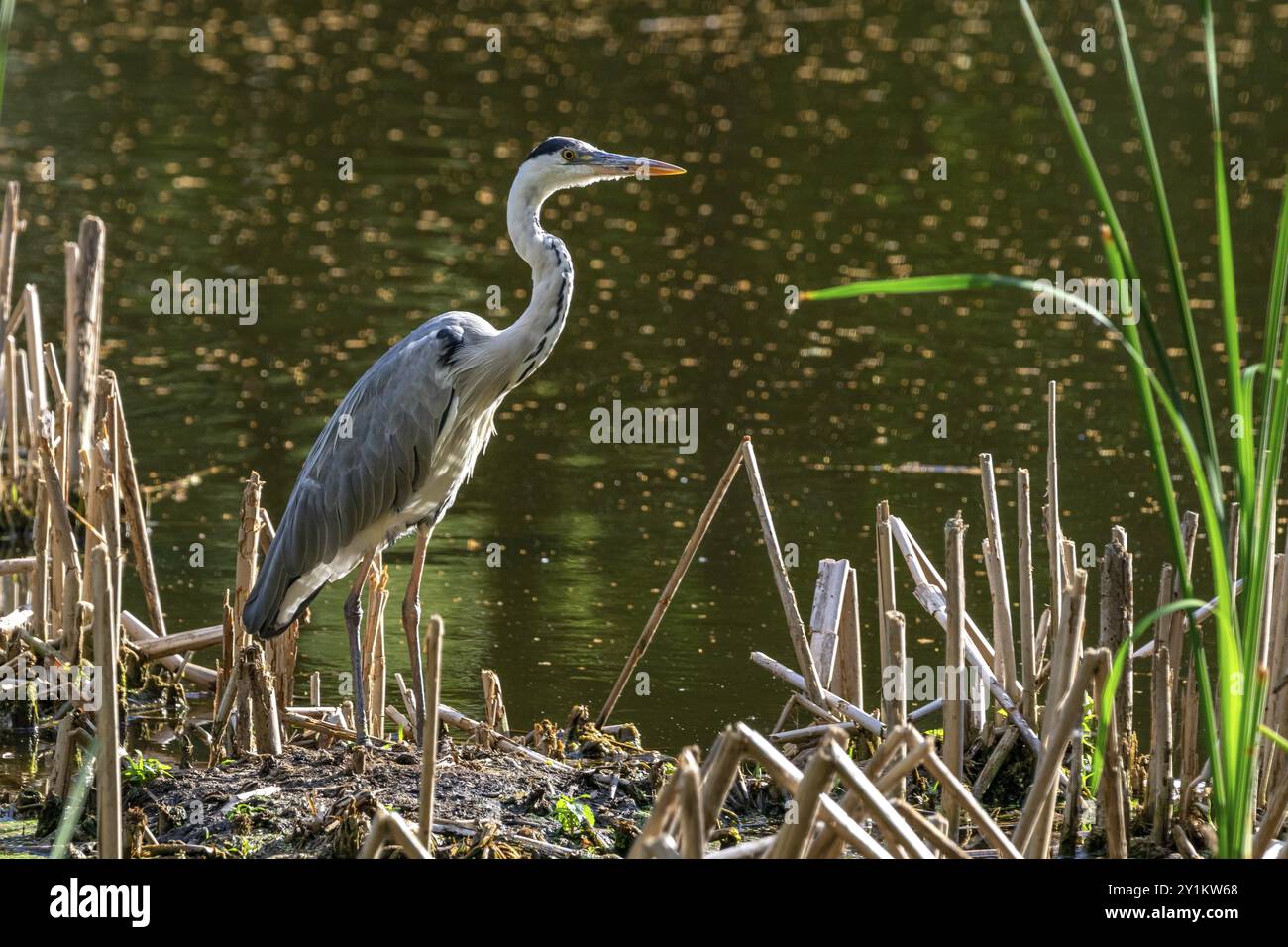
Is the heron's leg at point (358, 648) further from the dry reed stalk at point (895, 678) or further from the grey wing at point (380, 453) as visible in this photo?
the dry reed stalk at point (895, 678)

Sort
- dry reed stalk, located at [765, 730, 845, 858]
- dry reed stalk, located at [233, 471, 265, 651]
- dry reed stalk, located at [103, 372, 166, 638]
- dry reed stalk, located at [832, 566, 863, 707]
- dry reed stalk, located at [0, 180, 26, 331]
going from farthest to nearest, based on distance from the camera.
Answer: dry reed stalk, located at [0, 180, 26, 331]
dry reed stalk, located at [103, 372, 166, 638]
dry reed stalk, located at [233, 471, 265, 651]
dry reed stalk, located at [832, 566, 863, 707]
dry reed stalk, located at [765, 730, 845, 858]

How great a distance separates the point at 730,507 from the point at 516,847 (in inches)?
245

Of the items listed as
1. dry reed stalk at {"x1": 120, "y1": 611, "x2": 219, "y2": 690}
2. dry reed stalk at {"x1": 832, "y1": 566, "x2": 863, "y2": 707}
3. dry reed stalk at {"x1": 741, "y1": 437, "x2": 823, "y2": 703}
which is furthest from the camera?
dry reed stalk at {"x1": 120, "y1": 611, "x2": 219, "y2": 690}

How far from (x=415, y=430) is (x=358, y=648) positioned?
102 centimetres

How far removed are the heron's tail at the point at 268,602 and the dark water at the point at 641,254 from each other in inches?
54.4

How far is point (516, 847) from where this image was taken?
617 centimetres

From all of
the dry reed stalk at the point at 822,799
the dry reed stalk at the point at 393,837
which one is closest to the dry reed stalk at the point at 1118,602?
the dry reed stalk at the point at 822,799

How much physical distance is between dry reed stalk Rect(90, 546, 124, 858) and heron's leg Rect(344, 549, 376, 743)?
2863mm

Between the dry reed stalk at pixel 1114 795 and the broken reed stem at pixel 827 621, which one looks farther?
the broken reed stem at pixel 827 621

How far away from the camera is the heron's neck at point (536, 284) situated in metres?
7.70

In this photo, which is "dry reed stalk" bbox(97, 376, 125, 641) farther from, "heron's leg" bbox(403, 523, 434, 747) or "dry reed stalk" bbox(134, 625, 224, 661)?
"heron's leg" bbox(403, 523, 434, 747)

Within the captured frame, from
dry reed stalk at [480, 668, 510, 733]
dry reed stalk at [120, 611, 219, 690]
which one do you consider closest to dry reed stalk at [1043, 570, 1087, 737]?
dry reed stalk at [480, 668, 510, 733]

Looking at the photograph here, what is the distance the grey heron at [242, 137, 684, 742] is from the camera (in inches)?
307

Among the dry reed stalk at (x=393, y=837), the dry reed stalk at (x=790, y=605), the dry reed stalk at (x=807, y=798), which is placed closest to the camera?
the dry reed stalk at (x=807, y=798)
